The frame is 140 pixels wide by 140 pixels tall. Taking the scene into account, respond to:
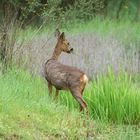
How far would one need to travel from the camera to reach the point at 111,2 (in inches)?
770

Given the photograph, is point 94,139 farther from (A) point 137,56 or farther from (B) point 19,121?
→ (A) point 137,56

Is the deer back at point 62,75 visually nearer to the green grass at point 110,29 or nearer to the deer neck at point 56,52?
the deer neck at point 56,52

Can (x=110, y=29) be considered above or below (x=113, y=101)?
above

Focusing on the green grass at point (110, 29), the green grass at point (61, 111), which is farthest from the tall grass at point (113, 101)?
the green grass at point (110, 29)

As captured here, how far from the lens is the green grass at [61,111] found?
8.20 metres

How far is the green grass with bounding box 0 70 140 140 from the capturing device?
8203 millimetres

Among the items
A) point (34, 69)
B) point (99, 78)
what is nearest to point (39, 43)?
point (34, 69)

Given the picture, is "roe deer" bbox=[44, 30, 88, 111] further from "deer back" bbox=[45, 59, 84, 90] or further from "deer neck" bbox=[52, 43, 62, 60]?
"deer neck" bbox=[52, 43, 62, 60]

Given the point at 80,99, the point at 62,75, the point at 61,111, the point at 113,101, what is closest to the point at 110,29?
the point at 113,101

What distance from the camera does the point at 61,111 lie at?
9250mm

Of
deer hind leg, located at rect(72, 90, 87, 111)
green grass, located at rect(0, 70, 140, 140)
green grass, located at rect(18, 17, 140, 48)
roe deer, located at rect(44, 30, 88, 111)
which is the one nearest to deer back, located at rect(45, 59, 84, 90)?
roe deer, located at rect(44, 30, 88, 111)

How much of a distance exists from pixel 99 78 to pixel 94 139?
2.61 m

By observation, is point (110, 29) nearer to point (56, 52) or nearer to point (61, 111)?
point (56, 52)

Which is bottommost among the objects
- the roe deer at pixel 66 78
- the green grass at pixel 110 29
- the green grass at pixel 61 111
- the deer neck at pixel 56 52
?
the green grass at pixel 61 111
